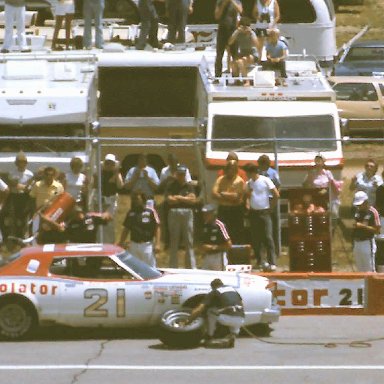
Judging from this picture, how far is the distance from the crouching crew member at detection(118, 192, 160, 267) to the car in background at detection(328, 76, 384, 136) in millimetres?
11542

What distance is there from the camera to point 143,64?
26.8 m

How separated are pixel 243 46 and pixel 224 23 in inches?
19.8

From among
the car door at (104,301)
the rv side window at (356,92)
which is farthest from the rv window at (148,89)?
the car door at (104,301)

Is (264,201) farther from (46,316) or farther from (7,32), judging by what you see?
(7,32)

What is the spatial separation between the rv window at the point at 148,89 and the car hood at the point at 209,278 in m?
8.33

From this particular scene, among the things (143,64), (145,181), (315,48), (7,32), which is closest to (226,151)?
(145,181)

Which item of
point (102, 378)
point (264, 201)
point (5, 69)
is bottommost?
point (102, 378)

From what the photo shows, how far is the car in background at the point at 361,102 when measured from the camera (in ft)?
105

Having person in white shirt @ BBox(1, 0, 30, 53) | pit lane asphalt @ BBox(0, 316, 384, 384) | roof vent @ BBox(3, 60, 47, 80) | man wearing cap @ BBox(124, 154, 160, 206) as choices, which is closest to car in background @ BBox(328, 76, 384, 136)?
person in white shirt @ BBox(1, 0, 30, 53)

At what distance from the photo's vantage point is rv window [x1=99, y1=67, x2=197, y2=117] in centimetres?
2698

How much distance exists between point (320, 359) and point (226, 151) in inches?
279

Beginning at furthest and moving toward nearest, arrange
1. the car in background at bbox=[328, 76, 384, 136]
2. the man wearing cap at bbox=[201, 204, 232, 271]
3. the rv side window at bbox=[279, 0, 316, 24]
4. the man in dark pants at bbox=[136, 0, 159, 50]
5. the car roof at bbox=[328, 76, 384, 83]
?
the car roof at bbox=[328, 76, 384, 83]
the rv side window at bbox=[279, 0, 316, 24]
the car in background at bbox=[328, 76, 384, 136]
the man in dark pants at bbox=[136, 0, 159, 50]
the man wearing cap at bbox=[201, 204, 232, 271]

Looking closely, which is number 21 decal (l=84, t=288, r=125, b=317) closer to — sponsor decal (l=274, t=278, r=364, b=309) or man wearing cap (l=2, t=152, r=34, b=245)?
sponsor decal (l=274, t=278, r=364, b=309)

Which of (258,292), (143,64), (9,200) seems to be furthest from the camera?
(143,64)
